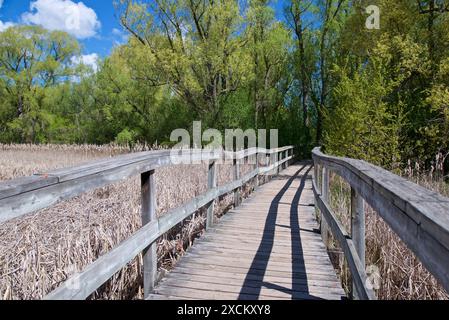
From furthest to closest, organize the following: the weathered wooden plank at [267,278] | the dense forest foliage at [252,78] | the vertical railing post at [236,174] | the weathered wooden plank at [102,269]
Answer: the dense forest foliage at [252,78] < the vertical railing post at [236,174] < the weathered wooden plank at [267,278] < the weathered wooden plank at [102,269]

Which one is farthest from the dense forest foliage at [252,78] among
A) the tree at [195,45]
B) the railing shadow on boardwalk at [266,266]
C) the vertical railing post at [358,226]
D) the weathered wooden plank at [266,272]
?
the vertical railing post at [358,226]

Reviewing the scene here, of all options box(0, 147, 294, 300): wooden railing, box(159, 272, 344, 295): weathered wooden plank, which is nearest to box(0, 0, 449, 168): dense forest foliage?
box(159, 272, 344, 295): weathered wooden plank

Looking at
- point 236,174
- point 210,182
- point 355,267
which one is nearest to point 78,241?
point 210,182

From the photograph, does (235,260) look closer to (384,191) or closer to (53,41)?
(384,191)

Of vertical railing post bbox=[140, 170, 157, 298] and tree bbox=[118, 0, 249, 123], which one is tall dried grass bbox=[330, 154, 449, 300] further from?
tree bbox=[118, 0, 249, 123]

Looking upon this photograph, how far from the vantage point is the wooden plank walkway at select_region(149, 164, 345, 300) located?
3023 millimetres

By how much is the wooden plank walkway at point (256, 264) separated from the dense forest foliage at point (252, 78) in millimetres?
5778

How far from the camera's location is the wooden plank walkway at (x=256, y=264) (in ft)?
9.92

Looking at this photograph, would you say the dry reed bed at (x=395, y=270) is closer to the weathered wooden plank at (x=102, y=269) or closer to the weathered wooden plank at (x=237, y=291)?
the weathered wooden plank at (x=237, y=291)

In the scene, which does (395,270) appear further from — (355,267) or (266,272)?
(355,267)

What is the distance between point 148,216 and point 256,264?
4.46 ft

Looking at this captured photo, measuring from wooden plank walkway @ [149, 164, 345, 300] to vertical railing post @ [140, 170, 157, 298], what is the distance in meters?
0.10

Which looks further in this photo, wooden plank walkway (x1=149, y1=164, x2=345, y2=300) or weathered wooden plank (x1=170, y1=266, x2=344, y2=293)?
weathered wooden plank (x1=170, y1=266, x2=344, y2=293)
